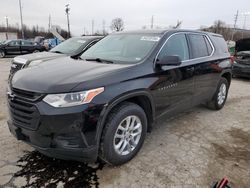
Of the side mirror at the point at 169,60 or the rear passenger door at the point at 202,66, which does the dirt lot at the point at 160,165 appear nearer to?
the rear passenger door at the point at 202,66

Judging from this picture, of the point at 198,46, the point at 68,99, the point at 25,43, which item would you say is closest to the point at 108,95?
the point at 68,99

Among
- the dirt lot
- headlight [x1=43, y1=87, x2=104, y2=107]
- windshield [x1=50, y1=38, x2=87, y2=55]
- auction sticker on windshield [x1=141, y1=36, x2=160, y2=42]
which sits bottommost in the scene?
the dirt lot

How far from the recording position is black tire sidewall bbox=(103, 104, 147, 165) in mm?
2609

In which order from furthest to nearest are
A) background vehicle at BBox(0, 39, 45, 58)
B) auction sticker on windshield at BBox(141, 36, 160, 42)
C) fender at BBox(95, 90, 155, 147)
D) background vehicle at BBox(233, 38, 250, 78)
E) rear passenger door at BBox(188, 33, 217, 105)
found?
background vehicle at BBox(0, 39, 45, 58) < background vehicle at BBox(233, 38, 250, 78) < rear passenger door at BBox(188, 33, 217, 105) < auction sticker on windshield at BBox(141, 36, 160, 42) < fender at BBox(95, 90, 155, 147)

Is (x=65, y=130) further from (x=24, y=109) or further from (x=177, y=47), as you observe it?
(x=177, y=47)

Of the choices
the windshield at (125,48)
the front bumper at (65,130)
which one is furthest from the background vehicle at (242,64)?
the front bumper at (65,130)

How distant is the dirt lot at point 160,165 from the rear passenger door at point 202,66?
72cm

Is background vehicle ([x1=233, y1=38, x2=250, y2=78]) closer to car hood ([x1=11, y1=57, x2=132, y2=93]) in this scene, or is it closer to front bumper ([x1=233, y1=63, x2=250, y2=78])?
front bumper ([x1=233, y1=63, x2=250, y2=78])

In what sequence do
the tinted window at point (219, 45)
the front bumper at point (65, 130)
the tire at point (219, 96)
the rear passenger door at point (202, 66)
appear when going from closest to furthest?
the front bumper at point (65, 130)
the rear passenger door at point (202, 66)
the tinted window at point (219, 45)
the tire at point (219, 96)

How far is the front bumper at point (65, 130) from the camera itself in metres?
2.34

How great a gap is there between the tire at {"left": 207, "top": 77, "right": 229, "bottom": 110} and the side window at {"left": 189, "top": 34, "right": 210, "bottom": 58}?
103 cm

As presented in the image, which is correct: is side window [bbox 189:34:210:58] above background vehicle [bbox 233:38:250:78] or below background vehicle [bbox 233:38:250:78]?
above

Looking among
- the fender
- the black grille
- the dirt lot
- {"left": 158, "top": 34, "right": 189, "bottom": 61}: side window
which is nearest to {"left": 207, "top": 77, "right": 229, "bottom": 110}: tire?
the dirt lot

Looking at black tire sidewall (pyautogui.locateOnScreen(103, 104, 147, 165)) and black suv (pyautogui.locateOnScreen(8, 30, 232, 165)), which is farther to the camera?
black tire sidewall (pyautogui.locateOnScreen(103, 104, 147, 165))
